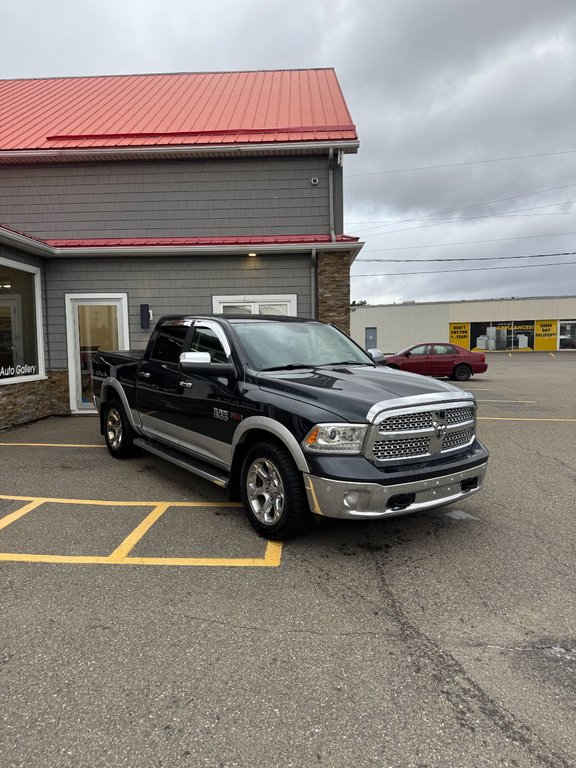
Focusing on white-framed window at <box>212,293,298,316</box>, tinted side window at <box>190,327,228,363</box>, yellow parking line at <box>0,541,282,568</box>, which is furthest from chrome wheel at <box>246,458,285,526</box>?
white-framed window at <box>212,293,298,316</box>

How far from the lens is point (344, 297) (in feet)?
32.4

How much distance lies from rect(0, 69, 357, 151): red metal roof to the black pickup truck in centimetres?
708

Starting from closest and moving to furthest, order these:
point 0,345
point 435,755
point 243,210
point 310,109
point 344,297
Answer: point 435,755 < point 0,345 < point 344,297 < point 243,210 < point 310,109

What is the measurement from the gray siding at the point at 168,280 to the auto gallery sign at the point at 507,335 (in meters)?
35.7

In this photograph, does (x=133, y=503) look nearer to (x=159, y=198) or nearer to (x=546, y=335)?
(x=159, y=198)

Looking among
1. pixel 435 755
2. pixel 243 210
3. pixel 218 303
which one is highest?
pixel 243 210

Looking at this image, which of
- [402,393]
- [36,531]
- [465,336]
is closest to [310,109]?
[402,393]

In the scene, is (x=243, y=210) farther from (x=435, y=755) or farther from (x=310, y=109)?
(x=435, y=755)

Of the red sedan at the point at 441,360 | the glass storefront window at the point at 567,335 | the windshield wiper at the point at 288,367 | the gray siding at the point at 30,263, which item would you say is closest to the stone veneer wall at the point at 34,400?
the gray siding at the point at 30,263

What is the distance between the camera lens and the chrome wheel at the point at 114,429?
6.55 metres

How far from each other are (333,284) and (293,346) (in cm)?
534

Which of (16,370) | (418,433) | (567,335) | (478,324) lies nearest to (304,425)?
(418,433)

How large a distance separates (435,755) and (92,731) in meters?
1.40

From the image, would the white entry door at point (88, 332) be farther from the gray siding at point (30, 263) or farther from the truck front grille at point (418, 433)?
the truck front grille at point (418, 433)
